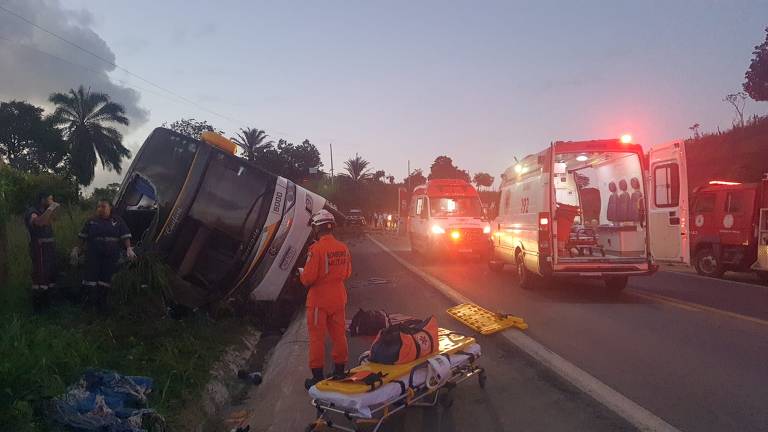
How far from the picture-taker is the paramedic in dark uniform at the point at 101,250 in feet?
25.3

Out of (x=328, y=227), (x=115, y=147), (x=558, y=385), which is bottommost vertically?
(x=558, y=385)

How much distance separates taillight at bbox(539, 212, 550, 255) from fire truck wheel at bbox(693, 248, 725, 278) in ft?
22.8

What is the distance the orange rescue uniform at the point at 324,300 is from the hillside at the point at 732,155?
2704 cm

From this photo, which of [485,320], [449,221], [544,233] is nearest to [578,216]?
[544,233]

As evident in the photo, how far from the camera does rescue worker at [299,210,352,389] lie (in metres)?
5.55

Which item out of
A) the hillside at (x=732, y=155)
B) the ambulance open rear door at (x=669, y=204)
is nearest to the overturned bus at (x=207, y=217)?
the ambulance open rear door at (x=669, y=204)

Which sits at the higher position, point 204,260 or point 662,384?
point 204,260

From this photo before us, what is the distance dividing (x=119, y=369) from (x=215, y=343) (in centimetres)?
178

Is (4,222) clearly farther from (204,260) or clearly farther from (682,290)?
(682,290)

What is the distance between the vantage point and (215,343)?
23.7 ft

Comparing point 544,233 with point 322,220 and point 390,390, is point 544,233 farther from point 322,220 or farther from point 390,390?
point 390,390

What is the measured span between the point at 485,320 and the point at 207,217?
168 inches

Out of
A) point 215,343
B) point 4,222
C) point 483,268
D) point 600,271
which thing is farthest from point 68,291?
point 483,268

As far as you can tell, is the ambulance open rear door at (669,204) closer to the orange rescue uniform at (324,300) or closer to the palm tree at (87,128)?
the orange rescue uniform at (324,300)
